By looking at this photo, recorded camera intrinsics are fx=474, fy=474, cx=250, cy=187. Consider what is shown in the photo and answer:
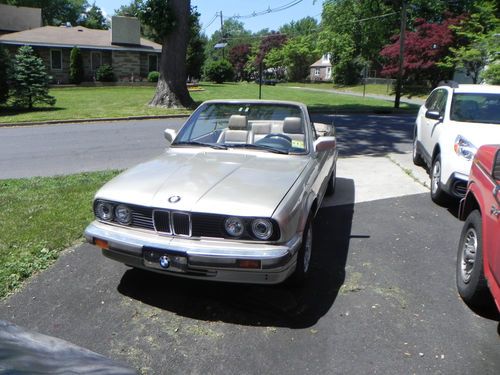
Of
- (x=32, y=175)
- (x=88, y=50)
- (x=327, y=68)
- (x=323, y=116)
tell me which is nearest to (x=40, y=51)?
(x=88, y=50)

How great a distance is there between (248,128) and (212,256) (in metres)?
2.22

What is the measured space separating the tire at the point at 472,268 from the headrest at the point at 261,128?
2215 millimetres

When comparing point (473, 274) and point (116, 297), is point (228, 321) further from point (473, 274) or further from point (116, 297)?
point (473, 274)

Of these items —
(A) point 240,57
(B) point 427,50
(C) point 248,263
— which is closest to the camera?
(C) point 248,263

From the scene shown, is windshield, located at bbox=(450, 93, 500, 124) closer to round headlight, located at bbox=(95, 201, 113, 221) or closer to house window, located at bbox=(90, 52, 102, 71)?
round headlight, located at bbox=(95, 201, 113, 221)

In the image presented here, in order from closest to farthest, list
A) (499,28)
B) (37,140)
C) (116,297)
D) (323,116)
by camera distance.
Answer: (116,297) < (37,140) < (499,28) < (323,116)

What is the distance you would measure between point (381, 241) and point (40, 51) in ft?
116

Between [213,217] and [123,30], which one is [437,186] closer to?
[213,217]

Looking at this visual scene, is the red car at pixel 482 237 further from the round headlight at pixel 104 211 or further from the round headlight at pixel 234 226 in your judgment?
the round headlight at pixel 104 211

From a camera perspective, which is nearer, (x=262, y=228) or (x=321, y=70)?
(x=262, y=228)

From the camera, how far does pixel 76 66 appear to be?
34.3 meters

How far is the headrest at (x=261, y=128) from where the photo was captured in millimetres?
5211

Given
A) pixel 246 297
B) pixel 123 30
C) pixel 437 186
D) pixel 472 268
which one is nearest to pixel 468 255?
pixel 472 268

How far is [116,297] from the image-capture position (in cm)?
399
